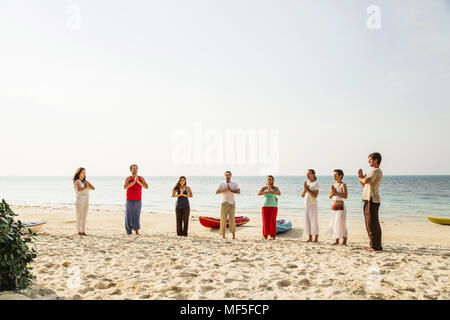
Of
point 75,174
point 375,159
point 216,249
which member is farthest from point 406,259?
point 75,174

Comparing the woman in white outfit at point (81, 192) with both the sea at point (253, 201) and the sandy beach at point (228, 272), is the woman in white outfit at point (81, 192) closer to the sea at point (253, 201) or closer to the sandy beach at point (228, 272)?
the sandy beach at point (228, 272)

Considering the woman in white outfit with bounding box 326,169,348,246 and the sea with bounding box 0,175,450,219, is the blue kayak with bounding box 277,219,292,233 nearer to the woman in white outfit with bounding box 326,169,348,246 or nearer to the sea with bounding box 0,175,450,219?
the woman in white outfit with bounding box 326,169,348,246

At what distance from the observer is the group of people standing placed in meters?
6.61

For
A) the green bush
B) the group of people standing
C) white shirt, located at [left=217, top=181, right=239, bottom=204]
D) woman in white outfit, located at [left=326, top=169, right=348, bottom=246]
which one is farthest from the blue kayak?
the green bush

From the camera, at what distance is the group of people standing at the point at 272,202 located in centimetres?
661

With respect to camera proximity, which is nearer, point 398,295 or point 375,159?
point 398,295

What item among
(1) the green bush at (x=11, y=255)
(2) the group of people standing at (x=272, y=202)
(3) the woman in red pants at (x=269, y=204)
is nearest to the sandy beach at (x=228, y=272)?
(1) the green bush at (x=11, y=255)

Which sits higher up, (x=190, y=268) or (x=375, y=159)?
(x=375, y=159)

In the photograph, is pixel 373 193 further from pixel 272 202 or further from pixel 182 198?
pixel 182 198

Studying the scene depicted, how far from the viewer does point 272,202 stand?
841 centimetres
